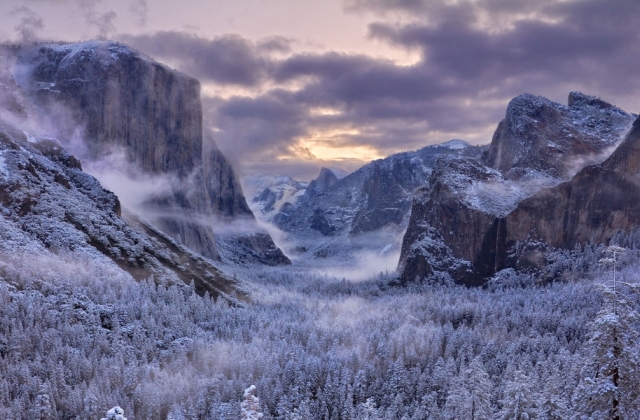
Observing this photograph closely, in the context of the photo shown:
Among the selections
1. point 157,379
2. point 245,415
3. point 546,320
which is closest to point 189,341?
point 157,379

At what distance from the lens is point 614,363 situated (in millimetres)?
31250

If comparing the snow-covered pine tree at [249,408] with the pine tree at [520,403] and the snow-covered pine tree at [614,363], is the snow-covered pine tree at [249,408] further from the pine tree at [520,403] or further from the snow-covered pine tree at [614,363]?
the pine tree at [520,403]

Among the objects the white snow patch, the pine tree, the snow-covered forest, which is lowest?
the snow-covered forest

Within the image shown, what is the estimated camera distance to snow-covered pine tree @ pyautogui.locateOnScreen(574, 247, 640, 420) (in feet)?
102

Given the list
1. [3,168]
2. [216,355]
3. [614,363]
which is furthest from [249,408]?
[3,168]

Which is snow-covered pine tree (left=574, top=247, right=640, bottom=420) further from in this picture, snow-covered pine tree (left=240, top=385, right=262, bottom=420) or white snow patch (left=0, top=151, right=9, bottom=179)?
white snow patch (left=0, top=151, right=9, bottom=179)

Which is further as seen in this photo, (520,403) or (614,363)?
(520,403)

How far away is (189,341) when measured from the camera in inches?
6270

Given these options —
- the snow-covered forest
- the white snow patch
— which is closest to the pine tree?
the snow-covered forest

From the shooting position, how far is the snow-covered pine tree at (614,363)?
3102cm

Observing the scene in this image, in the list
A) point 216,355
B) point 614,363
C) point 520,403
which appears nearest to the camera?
point 614,363

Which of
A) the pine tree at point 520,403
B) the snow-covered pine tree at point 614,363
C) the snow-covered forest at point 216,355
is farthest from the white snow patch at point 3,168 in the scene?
the snow-covered pine tree at point 614,363

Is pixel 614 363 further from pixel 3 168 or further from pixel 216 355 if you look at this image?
pixel 3 168

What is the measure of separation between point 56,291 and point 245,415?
485ft
